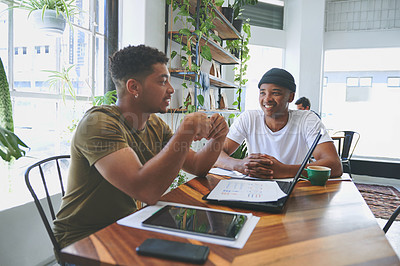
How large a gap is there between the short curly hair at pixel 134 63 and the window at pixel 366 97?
4913 millimetres

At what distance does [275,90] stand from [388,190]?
3497mm

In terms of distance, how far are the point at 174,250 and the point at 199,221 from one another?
198mm

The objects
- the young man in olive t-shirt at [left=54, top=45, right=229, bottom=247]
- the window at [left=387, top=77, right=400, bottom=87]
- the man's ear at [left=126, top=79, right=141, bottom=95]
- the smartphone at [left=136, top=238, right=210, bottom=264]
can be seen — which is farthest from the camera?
the window at [left=387, top=77, right=400, bottom=87]

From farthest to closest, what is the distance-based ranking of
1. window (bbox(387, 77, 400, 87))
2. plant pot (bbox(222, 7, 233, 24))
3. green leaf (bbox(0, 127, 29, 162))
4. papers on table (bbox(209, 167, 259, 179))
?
window (bbox(387, 77, 400, 87)) < plant pot (bbox(222, 7, 233, 24)) < papers on table (bbox(209, 167, 259, 179)) < green leaf (bbox(0, 127, 29, 162))

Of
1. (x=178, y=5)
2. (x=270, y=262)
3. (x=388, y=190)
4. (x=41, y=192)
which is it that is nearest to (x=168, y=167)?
(x=270, y=262)

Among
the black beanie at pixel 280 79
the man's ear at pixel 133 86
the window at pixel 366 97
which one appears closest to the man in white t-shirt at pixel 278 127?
the black beanie at pixel 280 79

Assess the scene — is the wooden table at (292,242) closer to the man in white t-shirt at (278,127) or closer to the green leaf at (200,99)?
the man in white t-shirt at (278,127)

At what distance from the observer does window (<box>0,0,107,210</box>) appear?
184 cm

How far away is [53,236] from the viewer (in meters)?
1.17

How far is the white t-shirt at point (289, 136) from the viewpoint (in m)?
2.13

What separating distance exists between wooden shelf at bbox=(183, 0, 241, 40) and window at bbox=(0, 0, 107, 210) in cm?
82

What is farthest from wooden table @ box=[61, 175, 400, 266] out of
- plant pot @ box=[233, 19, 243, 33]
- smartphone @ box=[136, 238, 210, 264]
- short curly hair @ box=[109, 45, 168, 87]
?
plant pot @ box=[233, 19, 243, 33]

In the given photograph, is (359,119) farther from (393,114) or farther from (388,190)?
(388,190)

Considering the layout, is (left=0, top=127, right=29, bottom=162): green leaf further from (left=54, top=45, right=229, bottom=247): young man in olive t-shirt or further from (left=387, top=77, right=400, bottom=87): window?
(left=387, top=77, right=400, bottom=87): window
